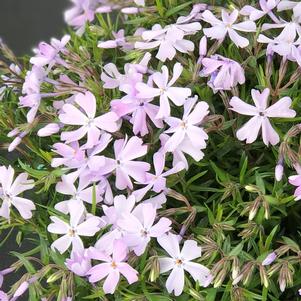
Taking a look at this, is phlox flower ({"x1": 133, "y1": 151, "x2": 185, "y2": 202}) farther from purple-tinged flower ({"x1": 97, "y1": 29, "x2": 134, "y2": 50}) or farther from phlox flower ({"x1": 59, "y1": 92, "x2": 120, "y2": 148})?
purple-tinged flower ({"x1": 97, "y1": 29, "x2": 134, "y2": 50})

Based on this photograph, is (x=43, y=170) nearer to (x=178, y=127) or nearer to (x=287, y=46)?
(x=178, y=127)

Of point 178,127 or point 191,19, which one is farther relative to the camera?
point 191,19

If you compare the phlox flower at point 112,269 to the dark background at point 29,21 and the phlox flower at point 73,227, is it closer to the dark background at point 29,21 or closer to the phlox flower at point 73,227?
the phlox flower at point 73,227

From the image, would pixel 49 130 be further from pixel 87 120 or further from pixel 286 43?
pixel 286 43

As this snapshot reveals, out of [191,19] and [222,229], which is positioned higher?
[191,19]

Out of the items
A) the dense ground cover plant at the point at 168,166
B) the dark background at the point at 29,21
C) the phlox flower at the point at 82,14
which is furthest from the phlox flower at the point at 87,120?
the dark background at the point at 29,21

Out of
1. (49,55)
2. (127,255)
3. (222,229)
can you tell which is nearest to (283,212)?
(222,229)

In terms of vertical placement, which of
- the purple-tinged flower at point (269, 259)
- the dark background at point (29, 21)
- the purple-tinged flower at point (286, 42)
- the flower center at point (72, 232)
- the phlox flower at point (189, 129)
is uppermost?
the phlox flower at point (189, 129)

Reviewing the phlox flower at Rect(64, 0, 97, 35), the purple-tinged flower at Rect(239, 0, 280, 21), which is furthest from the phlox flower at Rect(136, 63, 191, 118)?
the phlox flower at Rect(64, 0, 97, 35)
